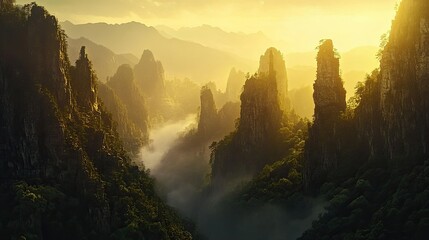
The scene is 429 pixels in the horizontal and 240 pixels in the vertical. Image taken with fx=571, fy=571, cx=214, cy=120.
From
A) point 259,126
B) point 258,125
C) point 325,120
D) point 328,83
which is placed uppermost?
point 258,125

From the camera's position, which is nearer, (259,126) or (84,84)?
(84,84)

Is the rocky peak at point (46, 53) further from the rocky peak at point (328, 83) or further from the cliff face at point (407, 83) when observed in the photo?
the cliff face at point (407, 83)

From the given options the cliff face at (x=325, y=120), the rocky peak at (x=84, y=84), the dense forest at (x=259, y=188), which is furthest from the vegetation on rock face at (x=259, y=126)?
the rocky peak at (x=84, y=84)

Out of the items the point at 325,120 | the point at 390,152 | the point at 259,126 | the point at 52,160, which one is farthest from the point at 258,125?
the point at 52,160

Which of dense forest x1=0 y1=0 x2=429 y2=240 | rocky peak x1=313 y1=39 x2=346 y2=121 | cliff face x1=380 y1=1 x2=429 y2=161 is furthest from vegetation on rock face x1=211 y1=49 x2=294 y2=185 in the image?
cliff face x1=380 y1=1 x2=429 y2=161

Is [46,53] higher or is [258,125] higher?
[46,53]

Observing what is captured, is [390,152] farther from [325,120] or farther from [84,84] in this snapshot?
[84,84]

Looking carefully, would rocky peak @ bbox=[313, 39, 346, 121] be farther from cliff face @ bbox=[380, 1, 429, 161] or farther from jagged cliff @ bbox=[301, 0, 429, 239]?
cliff face @ bbox=[380, 1, 429, 161]
